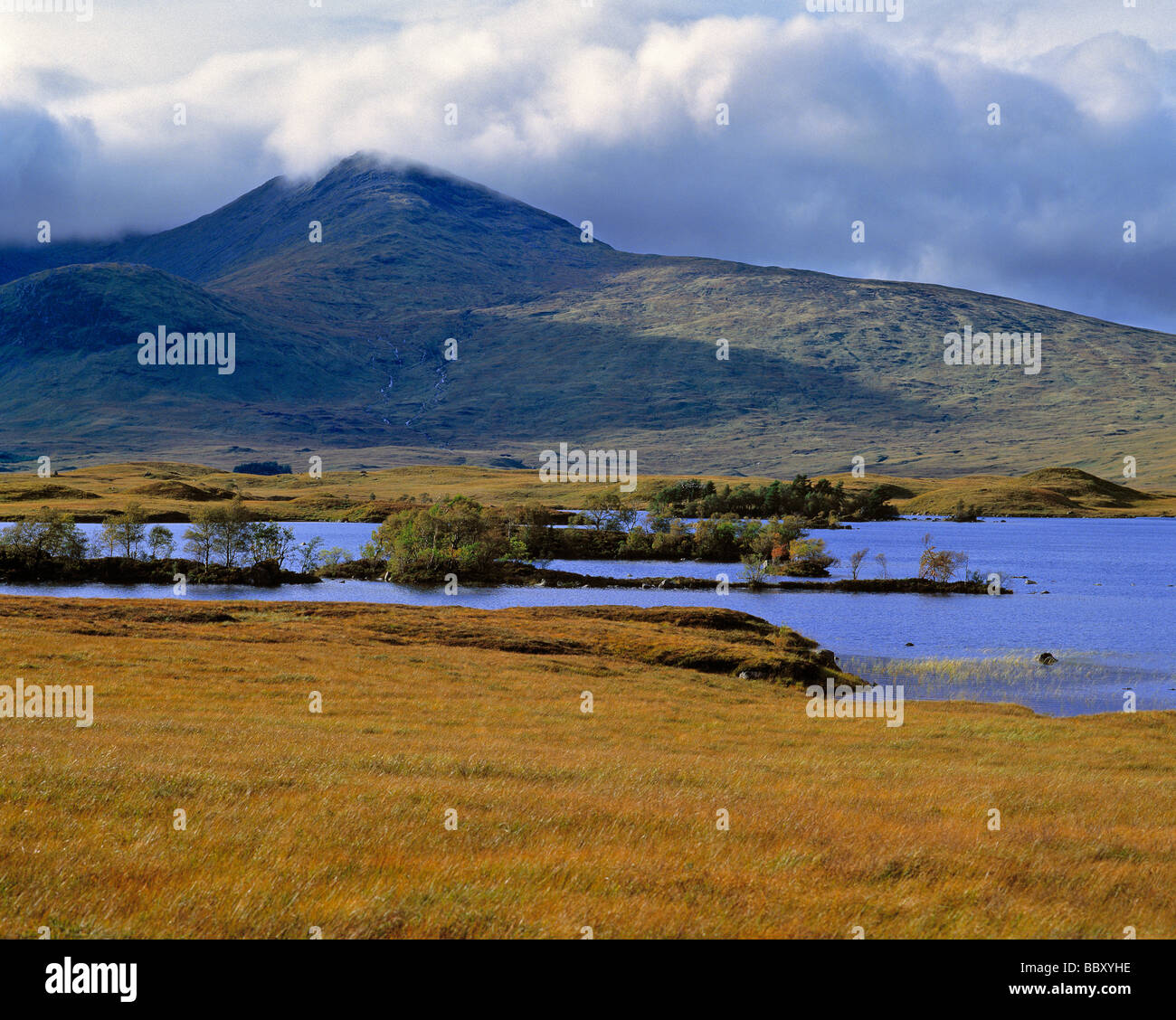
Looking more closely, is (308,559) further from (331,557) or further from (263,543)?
(263,543)

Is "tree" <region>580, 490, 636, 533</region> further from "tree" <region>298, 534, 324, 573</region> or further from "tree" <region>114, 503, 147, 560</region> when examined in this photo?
"tree" <region>114, 503, 147, 560</region>

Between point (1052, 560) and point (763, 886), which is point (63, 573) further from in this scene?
point (1052, 560)

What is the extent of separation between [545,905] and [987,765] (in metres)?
20.9

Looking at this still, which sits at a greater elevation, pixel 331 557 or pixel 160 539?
pixel 160 539

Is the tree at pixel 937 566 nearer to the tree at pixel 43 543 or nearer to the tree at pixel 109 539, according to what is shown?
the tree at pixel 109 539

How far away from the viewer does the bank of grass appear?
11578 mm

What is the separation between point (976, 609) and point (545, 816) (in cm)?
7955

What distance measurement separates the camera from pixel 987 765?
2855 centimetres

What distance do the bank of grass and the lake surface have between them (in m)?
17.8

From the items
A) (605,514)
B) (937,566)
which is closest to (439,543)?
(605,514)

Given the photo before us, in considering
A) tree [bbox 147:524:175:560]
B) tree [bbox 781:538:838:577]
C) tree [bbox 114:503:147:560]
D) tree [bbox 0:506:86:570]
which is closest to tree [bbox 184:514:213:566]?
tree [bbox 147:524:175:560]

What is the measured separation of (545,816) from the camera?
659 inches

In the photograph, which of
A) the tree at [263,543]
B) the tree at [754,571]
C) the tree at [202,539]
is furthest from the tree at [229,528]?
the tree at [754,571]
